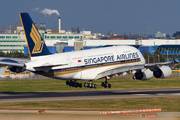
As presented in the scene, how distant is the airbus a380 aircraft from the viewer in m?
50.0

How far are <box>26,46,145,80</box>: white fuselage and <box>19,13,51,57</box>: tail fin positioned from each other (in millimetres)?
1160

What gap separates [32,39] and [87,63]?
994 centimetres

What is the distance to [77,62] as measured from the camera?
52062 mm

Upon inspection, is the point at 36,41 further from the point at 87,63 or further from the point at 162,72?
the point at 162,72

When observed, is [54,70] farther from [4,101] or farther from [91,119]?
[91,119]

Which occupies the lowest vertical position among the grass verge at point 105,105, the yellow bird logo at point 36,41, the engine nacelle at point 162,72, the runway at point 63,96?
the grass verge at point 105,105

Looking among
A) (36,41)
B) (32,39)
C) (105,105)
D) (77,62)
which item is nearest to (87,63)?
(77,62)

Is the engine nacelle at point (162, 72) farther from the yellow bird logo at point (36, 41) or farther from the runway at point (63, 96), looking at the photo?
the yellow bird logo at point (36, 41)

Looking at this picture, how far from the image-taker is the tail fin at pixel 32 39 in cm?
5119

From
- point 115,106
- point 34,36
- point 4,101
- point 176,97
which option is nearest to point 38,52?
point 34,36

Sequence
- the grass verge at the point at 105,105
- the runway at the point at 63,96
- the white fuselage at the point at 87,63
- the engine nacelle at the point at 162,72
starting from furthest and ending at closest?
the engine nacelle at the point at 162,72 → the runway at the point at 63,96 → the white fuselage at the point at 87,63 → the grass verge at the point at 105,105

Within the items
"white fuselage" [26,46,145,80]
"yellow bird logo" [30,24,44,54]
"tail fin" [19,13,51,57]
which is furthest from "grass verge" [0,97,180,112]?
"yellow bird logo" [30,24,44,54]

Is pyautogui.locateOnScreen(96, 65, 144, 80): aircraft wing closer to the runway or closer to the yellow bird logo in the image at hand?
the runway

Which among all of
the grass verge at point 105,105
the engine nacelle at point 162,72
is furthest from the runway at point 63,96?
the engine nacelle at point 162,72
